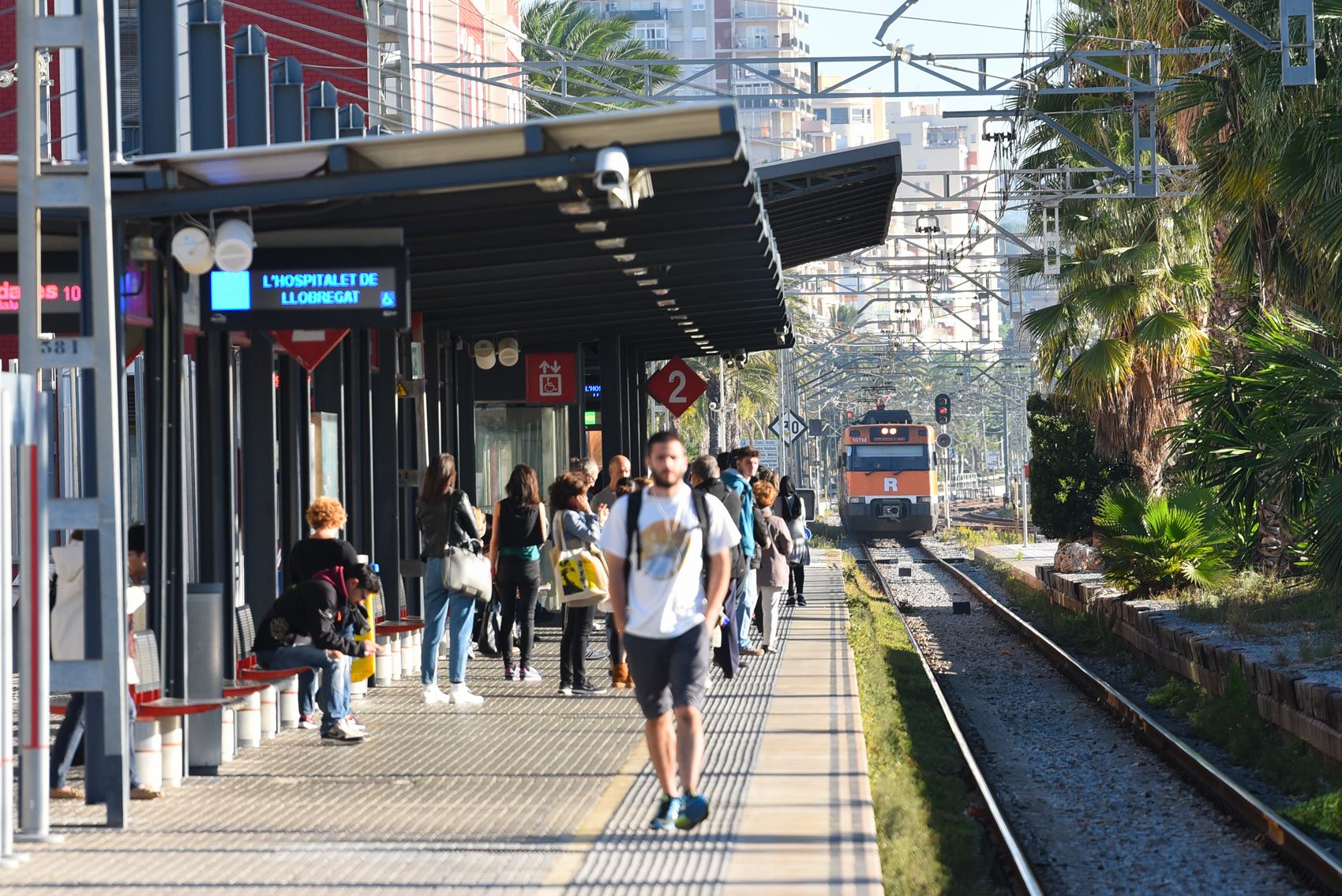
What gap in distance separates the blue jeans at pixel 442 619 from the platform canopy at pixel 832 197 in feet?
13.3

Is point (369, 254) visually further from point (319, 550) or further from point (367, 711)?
point (367, 711)

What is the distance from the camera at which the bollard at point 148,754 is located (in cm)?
946

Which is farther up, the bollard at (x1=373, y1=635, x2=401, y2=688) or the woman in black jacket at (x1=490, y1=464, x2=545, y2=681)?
the woman in black jacket at (x1=490, y1=464, x2=545, y2=681)

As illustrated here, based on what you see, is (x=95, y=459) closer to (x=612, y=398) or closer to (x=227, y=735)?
(x=227, y=735)

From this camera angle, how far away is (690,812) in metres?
8.45

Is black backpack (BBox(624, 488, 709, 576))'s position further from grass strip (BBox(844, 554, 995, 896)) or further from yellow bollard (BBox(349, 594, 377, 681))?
yellow bollard (BBox(349, 594, 377, 681))

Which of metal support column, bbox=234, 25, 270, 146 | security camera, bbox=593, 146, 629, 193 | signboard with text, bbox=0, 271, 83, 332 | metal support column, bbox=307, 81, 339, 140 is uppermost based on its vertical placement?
metal support column, bbox=307, 81, 339, 140

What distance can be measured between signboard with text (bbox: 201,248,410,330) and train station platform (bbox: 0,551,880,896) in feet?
8.11

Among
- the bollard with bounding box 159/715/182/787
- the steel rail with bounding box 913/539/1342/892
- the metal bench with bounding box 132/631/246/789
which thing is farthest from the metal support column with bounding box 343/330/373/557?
the steel rail with bounding box 913/539/1342/892

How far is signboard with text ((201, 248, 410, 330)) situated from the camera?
33.8 feet

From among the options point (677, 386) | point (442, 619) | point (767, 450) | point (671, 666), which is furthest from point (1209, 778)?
point (767, 450)

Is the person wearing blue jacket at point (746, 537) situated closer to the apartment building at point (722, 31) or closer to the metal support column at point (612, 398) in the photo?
the metal support column at point (612, 398)

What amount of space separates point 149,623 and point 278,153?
2.57 metres

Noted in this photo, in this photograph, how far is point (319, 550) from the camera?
35.5ft
